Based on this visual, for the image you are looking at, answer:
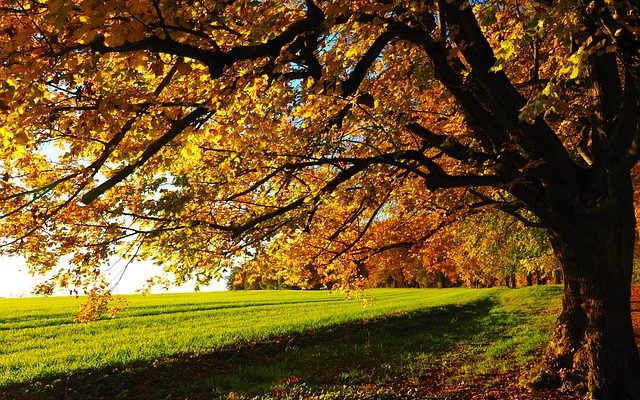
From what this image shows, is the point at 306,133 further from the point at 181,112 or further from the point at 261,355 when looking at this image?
the point at 261,355

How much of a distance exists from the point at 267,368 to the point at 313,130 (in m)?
7.45

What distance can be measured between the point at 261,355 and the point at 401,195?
701cm

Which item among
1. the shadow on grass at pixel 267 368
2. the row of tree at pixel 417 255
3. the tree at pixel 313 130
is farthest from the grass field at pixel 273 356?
the tree at pixel 313 130

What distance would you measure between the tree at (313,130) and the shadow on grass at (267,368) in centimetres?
388

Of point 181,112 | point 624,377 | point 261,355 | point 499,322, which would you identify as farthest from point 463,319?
point 181,112

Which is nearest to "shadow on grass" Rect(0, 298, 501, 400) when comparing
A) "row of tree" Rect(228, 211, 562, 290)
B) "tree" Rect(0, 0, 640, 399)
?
"row of tree" Rect(228, 211, 562, 290)

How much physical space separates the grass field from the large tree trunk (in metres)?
2.17

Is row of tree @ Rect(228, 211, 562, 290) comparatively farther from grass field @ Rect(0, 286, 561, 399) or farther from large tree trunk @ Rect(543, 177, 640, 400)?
large tree trunk @ Rect(543, 177, 640, 400)

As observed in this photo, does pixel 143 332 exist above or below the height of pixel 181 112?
below

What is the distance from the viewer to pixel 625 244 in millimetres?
7727

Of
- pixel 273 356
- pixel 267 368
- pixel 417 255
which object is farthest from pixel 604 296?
pixel 273 356

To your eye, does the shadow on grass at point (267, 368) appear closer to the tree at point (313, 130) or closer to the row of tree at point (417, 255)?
the row of tree at point (417, 255)

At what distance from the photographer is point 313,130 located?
27.0 ft

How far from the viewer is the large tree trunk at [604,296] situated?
7332mm
